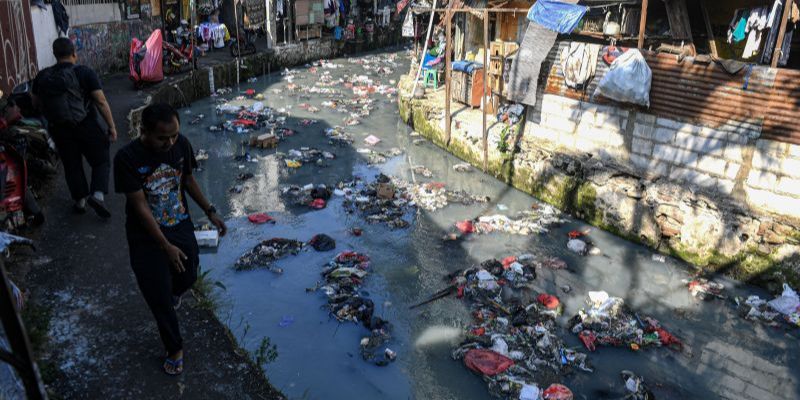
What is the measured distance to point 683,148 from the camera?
674 cm

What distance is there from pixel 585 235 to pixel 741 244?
1.70 meters

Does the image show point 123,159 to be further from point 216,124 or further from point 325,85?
point 325,85

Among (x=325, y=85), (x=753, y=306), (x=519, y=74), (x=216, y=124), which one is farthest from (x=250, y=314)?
(x=325, y=85)

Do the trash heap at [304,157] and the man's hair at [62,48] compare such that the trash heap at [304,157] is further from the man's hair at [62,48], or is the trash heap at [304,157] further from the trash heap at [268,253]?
the man's hair at [62,48]

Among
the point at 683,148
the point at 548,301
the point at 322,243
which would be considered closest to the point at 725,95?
the point at 683,148

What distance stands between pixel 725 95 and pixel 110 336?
6445 mm

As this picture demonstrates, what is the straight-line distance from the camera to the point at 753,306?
18.4ft

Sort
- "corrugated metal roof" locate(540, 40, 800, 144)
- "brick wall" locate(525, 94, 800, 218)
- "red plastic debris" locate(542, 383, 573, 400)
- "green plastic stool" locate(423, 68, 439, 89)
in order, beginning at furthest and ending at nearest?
1. "green plastic stool" locate(423, 68, 439, 89)
2. "brick wall" locate(525, 94, 800, 218)
3. "corrugated metal roof" locate(540, 40, 800, 144)
4. "red plastic debris" locate(542, 383, 573, 400)

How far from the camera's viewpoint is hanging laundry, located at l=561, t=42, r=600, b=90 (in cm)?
752

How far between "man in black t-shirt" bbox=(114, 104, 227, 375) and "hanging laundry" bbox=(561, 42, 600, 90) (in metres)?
5.99

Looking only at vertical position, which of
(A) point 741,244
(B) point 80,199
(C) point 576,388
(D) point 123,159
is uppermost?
(D) point 123,159

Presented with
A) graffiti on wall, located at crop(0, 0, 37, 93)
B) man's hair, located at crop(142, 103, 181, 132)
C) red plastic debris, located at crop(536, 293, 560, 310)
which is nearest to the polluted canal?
red plastic debris, located at crop(536, 293, 560, 310)

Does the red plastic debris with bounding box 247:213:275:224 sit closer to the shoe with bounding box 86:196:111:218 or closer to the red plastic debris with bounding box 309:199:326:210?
the red plastic debris with bounding box 309:199:326:210

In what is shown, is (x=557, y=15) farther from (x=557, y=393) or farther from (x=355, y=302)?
(x=557, y=393)
